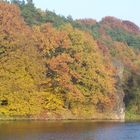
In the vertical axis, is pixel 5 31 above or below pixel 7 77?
above

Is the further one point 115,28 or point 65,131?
point 115,28

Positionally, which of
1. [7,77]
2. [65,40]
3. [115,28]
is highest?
[115,28]

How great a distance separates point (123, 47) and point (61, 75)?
37914 millimetres

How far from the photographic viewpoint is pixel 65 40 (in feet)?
234

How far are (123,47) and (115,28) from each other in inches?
1117

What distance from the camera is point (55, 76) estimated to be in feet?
229

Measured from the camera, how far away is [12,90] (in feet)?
212

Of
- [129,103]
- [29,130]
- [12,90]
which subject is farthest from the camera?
[129,103]

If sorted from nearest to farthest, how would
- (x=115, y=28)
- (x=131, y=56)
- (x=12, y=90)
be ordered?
(x=12, y=90)
(x=131, y=56)
(x=115, y=28)

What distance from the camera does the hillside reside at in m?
65.4

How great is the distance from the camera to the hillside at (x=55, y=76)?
65.4m

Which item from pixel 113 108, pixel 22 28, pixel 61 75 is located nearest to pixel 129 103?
pixel 113 108

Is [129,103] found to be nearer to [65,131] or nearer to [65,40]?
[65,40]

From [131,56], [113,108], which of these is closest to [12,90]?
[113,108]
